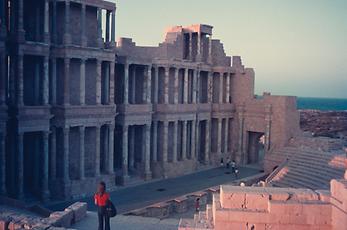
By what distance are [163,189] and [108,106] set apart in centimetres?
746

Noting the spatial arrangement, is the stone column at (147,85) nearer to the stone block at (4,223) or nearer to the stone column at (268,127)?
the stone column at (268,127)

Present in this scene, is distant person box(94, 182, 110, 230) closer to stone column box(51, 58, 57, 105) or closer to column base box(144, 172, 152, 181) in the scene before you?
stone column box(51, 58, 57, 105)

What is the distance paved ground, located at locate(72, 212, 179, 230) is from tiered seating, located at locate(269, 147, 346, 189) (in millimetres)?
11293

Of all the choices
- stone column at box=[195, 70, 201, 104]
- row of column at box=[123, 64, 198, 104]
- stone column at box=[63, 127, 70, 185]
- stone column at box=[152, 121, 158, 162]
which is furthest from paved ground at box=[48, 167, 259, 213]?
stone column at box=[195, 70, 201, 104]

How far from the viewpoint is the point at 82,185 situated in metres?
29.4

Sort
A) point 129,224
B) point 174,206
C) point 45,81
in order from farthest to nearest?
point 45,81 < point 174,206 < point 129,224

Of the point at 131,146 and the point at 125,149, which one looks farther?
the point at 131,146

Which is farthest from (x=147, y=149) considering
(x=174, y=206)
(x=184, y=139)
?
(x=174, y=206)

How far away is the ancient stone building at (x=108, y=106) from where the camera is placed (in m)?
26.7

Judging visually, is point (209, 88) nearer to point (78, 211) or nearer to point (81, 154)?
point (81, 154)

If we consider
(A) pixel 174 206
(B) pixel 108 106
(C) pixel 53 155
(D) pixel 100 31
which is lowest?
(A) pixel 174 206

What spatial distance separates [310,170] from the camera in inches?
1164

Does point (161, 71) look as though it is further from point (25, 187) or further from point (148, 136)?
point (25, 187)

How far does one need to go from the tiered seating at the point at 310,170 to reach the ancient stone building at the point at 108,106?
26.1ft
